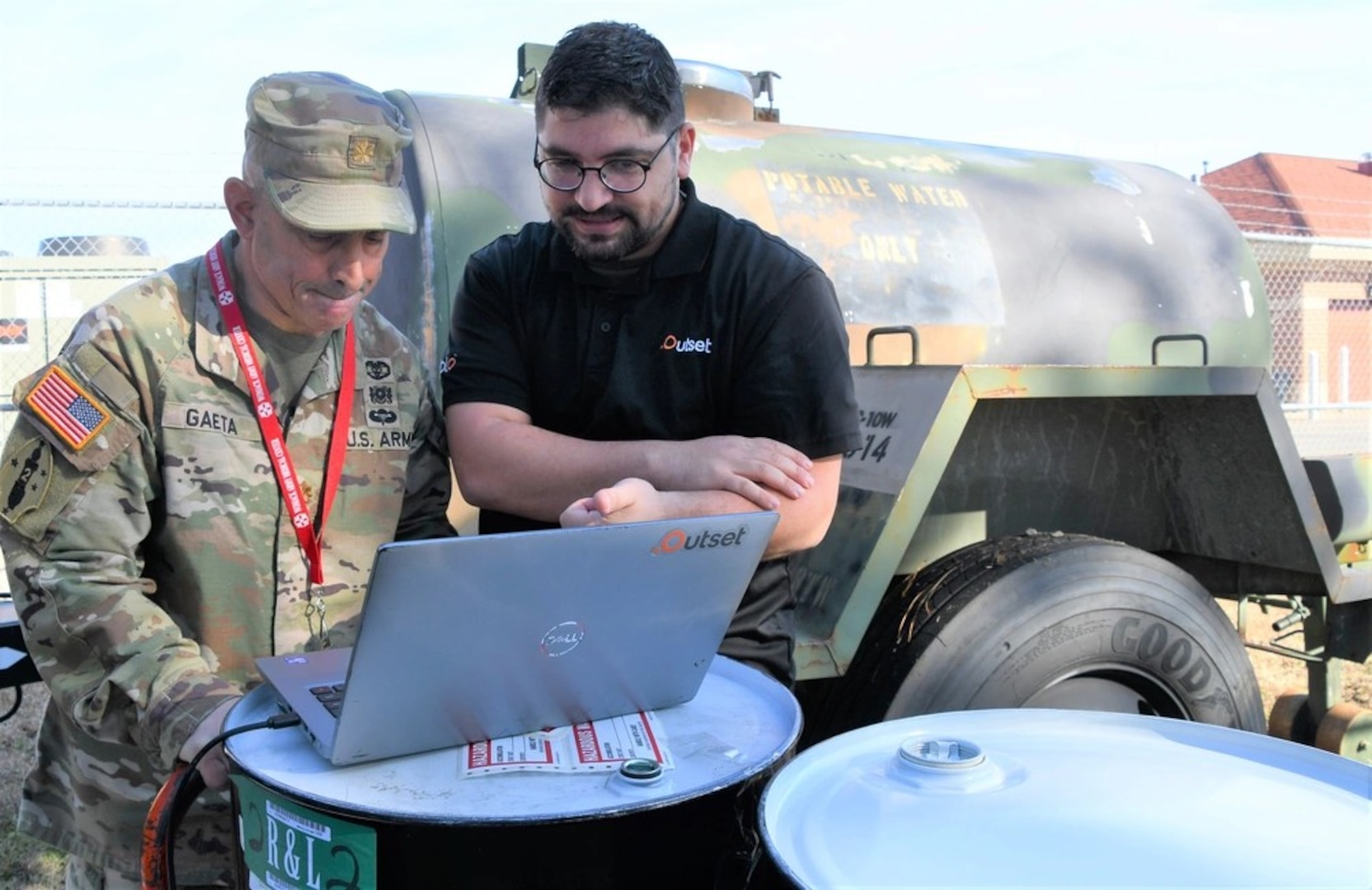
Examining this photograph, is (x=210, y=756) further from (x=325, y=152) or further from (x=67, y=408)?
(x=325, y=152)

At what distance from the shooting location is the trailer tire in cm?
291

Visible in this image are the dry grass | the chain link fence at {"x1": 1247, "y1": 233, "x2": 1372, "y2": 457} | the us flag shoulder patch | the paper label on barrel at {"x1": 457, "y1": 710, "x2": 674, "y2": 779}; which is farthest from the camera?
the chain link fence at {"x1": 1247, "y1": 233, "x2": 1372, "y2": 457}

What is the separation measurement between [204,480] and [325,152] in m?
0.54

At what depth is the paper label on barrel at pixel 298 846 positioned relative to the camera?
1.29m

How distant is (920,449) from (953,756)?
1527 mm

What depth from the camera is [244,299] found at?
6.70 feet

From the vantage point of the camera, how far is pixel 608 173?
2066 mm

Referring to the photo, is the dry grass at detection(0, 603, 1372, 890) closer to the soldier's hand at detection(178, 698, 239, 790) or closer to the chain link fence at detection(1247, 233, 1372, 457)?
the chain link fence at detection(1247, 233, 1372, 457)

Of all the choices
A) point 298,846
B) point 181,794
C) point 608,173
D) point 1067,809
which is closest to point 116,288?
point 608,173

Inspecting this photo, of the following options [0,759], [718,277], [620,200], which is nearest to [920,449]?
[718,277]

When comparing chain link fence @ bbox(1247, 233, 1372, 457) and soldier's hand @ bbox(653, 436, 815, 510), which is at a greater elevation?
soldier's hand @ bbox(653, 436, 815, 510)

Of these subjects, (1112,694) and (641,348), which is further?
(1112,694)

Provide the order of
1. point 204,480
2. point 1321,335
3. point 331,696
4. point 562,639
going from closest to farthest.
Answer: point 562,639
point 331,696
point 204,480
point 1321,335

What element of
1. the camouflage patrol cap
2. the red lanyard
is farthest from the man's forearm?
the camouflage patrol cap
